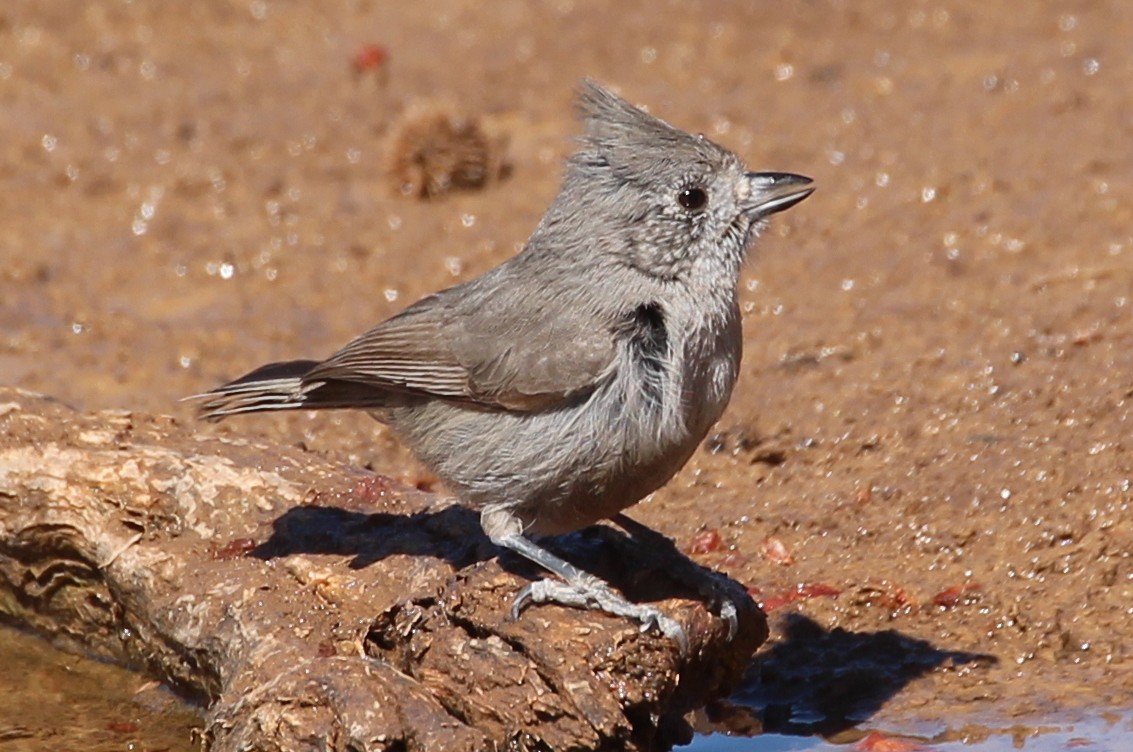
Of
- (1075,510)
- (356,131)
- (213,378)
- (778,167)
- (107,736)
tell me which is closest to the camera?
(107,736)

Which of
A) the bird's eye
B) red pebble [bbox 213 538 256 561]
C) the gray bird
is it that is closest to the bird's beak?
the gray bird

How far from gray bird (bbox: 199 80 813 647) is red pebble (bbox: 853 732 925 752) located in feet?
1.99

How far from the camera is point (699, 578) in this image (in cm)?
568

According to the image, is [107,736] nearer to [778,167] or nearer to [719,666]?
[719,666]

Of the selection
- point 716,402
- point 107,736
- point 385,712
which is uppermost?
point 716,402

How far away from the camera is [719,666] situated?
5.76m

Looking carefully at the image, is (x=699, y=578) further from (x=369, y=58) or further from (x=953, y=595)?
(x=369, y=58)

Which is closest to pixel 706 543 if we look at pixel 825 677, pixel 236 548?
pixel 825 677

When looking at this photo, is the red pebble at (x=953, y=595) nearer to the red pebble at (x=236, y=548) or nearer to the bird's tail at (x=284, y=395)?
the bird's tail at (x=284, y=395)

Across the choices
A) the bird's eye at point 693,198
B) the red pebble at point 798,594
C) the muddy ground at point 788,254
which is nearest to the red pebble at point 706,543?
the muddy ground at point 788,254

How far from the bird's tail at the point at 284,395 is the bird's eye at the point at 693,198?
1.33m

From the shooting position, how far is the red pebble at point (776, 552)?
269 inches

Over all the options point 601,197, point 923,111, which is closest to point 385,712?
point 601,197

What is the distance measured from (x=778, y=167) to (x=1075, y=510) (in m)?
4.26
